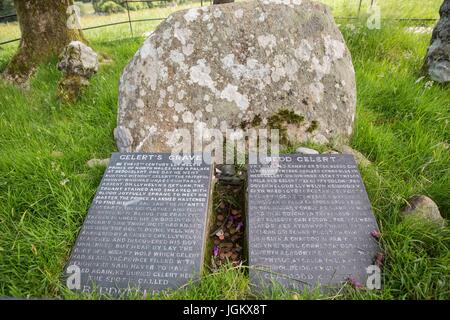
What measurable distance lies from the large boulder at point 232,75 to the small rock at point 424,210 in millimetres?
1015

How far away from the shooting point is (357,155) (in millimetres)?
3146

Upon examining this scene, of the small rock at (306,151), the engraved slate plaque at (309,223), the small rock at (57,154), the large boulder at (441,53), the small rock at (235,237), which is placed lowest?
the small rock at (235,237)

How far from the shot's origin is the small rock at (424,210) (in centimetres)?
241

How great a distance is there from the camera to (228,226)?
109 inches

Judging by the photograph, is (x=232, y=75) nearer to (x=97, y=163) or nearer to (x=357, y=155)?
(x=357, y=155)

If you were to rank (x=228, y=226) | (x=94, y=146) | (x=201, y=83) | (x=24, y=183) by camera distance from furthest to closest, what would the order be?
(x=94, y=146) < (x=201, y=83) < (x=24, y=183) < (x=228, y=226)

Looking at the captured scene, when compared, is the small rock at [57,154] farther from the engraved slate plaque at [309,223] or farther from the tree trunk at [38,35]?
the tree trunk at [38,35]

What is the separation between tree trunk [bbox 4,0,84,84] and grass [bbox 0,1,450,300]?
0.99 feet

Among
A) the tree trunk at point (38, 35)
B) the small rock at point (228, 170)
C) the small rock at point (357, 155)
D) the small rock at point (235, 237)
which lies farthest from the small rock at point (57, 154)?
the small rock at point (357, 155)

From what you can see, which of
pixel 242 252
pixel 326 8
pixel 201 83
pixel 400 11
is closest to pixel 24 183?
pixel 201 83

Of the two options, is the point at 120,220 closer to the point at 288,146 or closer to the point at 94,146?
the point at 94,146

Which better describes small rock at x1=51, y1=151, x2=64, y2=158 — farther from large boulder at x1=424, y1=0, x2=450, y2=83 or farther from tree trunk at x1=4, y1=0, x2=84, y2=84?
large boulder at x1=424, y1=0, x2=450, y2=83

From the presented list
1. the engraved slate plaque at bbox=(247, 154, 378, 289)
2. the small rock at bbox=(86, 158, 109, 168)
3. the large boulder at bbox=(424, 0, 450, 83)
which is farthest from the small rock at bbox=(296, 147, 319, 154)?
the large boulder at bbox=(424, 0, 450, 83)

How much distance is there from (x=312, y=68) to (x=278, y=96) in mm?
435
